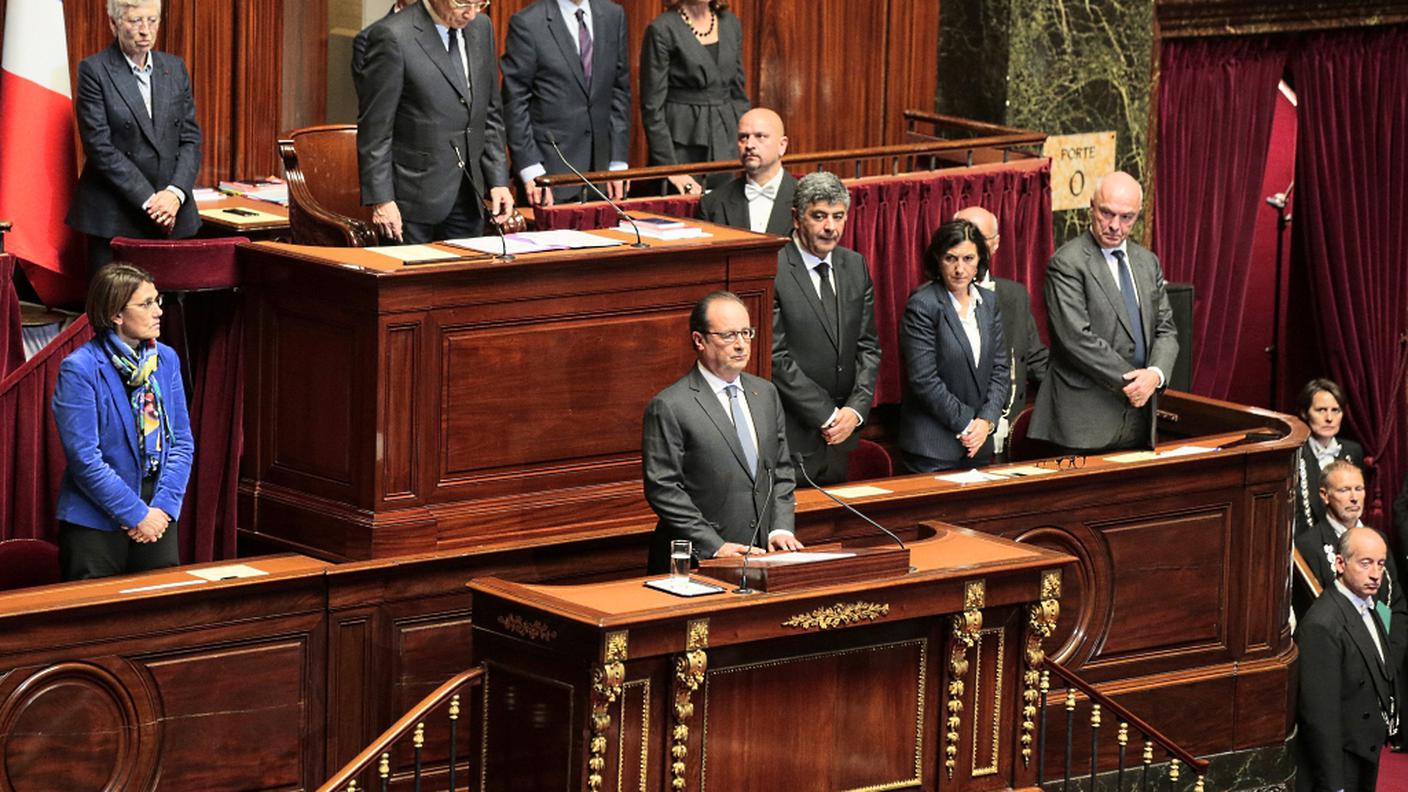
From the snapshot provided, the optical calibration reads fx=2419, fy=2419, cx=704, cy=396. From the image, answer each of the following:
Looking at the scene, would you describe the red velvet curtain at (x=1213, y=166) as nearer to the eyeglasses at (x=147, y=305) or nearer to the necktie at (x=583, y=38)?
the necktie at (x=583, y=38)

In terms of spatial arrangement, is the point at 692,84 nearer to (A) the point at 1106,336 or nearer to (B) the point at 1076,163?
(A) the point at 1106,336

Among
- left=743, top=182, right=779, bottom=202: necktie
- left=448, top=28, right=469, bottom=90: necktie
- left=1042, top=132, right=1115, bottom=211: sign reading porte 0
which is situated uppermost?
left=448, top=28, right=469, bottom=90: necktie

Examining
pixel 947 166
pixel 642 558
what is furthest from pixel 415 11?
pixel 947 166

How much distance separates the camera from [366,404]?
6.24m

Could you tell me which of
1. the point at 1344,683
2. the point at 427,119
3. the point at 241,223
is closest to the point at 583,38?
the point at 241,223

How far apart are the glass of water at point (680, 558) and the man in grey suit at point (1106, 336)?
2.22 metres

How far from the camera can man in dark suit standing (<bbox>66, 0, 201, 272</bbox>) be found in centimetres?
699

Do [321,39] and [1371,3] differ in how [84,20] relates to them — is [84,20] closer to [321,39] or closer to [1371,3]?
[321,39]

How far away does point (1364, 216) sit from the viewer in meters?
11.0

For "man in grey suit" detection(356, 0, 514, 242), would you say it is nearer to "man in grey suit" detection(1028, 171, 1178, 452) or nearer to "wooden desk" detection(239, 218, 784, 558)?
"wooden desk" detection(239, 218, 784, 558)

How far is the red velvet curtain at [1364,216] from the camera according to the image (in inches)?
432

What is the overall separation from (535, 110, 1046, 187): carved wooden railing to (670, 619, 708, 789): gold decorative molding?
2.39 meters

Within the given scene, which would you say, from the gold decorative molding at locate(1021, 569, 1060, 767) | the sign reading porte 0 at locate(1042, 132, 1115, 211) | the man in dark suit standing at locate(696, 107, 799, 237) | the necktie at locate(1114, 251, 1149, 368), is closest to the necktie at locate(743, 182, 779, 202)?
the man in dark suit standing at locate(696, 107, 799, 237)

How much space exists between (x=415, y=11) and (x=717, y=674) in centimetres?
210
